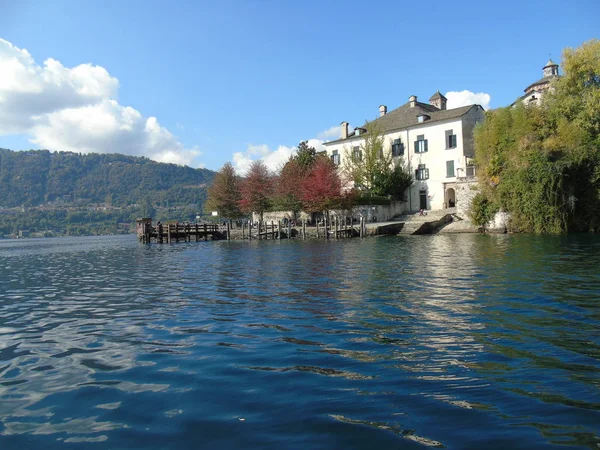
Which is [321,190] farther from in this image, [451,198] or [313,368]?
[313,368]

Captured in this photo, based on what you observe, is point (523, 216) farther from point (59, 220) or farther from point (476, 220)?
point (59, 220)

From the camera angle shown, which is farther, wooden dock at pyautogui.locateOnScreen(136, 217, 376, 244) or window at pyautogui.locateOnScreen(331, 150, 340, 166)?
window at pyautogui.locateOnScreen(331, 150, 340, 166)

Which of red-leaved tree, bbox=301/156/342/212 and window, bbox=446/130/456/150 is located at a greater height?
window, bbox=446/130/456/150

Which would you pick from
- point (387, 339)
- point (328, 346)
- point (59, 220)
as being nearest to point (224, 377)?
point (328, 346)

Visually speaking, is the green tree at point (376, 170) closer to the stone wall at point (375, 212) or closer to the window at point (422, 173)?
the window at point (422, 173)

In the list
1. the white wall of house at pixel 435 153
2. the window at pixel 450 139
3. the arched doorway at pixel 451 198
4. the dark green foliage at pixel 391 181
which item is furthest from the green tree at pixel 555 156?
the dark green foliage at pixel 391 181

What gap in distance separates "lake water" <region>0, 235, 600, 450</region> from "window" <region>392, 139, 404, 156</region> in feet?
137

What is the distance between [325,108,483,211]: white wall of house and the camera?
4734 cm

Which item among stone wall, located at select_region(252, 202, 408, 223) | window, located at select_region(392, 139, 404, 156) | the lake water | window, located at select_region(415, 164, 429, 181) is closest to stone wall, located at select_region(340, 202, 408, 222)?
stone wall, located at select_region(252, 202, 408, 223)

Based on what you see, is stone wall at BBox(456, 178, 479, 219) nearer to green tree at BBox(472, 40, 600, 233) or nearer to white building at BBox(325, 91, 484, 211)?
green tree at BBox(472, 40, 600, 233)

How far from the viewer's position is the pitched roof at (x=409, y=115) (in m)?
49.0

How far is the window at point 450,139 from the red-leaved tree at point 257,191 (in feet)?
68.7

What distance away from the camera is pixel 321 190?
47250 millimetres

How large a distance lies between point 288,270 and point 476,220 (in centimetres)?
2671
